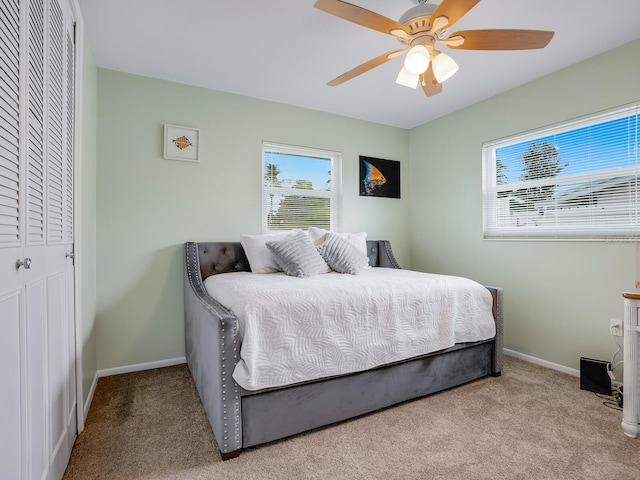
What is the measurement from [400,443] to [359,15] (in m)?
2.13

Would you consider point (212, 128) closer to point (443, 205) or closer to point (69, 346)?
point (69, 346)

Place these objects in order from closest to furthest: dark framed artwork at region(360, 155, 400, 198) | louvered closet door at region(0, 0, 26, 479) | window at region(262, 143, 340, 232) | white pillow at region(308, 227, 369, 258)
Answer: louvered closet door at region(0, 0, 26, 479)
white pillow at region(308, 227, 369, 258)
window at region(262, 143, 340, 232)
dark framed artwork at region(360, 155, 400, 198)

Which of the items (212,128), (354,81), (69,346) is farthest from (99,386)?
(354,81)

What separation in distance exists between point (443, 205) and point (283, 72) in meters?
2.20

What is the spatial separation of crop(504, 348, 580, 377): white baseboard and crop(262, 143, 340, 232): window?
207 cm

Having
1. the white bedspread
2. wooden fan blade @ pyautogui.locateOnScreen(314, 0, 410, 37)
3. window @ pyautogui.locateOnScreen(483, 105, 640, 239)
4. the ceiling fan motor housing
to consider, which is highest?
the ceiling fan motor housing

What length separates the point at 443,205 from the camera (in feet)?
12.2

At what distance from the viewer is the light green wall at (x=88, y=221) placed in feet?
6.57

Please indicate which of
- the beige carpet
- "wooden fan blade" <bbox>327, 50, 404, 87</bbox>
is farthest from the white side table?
"wooden fan blade" <bbox>327, 50, 404, 87</bbox>

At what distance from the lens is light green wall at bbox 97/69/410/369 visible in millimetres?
2641

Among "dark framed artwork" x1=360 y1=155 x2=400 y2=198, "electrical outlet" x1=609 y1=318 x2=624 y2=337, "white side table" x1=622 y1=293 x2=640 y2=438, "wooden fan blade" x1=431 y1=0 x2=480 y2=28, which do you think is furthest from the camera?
"dark framed artwork" x1=360 y1=155 x2=400 y2=198

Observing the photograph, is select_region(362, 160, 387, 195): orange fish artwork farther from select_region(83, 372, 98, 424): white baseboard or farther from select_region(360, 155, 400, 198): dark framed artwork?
select_region(83, 372, 98, 424): white baseboard

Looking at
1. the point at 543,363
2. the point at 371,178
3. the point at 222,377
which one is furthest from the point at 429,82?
the point at 543,363

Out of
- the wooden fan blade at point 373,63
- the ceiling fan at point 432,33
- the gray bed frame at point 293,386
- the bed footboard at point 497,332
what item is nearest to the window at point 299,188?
the gray bed frame at point 293,386
